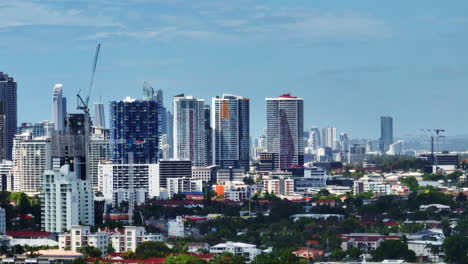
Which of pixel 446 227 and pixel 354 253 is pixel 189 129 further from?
pixel 354 253

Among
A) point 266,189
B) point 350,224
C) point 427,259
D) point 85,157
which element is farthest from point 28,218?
point 266,189

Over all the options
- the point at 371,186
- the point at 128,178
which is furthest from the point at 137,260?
the point at 371,186

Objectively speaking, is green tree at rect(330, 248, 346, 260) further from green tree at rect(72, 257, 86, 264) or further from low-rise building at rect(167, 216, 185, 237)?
green tree at rect(72, 257, 86, 264)

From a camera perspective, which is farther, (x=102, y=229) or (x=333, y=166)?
(x=333, y=166)

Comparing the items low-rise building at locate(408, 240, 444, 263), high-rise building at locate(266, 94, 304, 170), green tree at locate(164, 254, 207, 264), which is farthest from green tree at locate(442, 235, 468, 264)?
Answer: high-rise building at locate(266, 94, 304, 170)

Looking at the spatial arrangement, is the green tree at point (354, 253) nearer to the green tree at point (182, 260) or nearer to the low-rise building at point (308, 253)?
the low-rise building at point (308, 253)

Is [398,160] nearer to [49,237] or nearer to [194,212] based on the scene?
[194,212]
